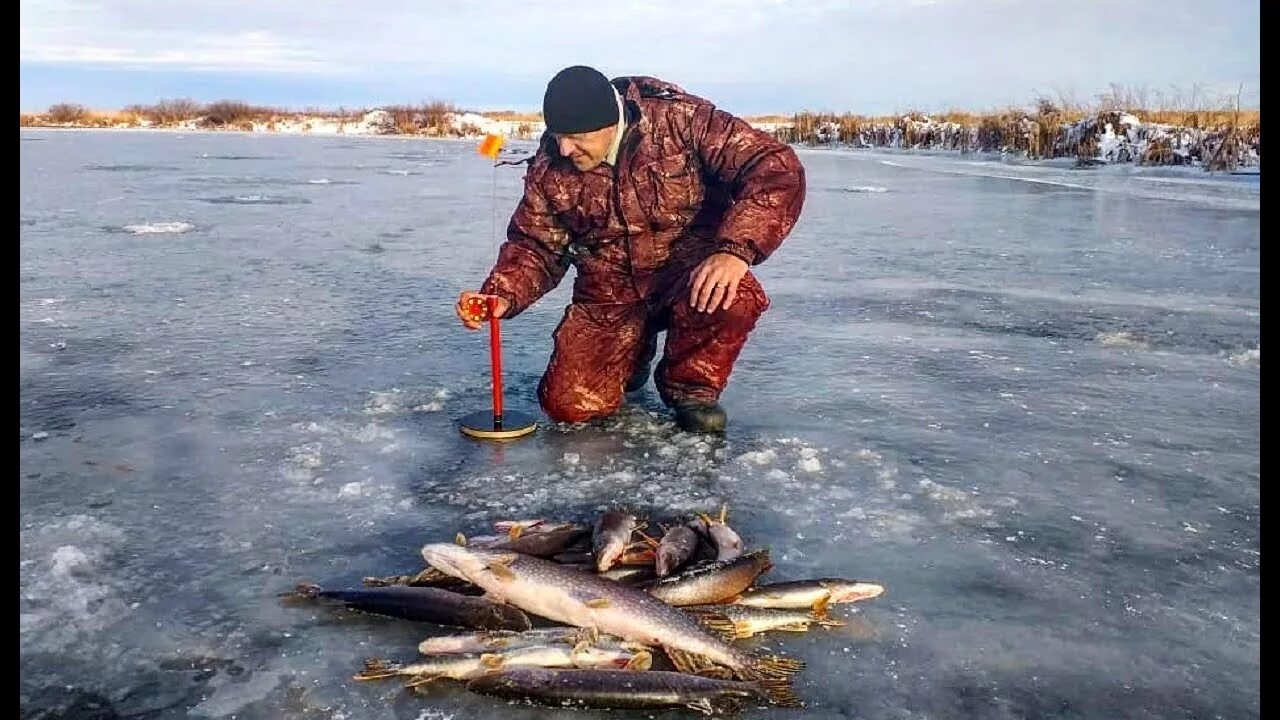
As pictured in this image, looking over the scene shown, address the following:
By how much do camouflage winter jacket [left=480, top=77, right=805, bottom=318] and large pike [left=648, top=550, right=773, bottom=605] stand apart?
6.72 feet

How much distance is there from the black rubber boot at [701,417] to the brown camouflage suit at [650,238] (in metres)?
0.06

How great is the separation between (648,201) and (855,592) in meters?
2.67

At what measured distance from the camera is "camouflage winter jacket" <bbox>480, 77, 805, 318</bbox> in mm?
4836

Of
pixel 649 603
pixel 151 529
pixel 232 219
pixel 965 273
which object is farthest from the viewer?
pixel 232 219

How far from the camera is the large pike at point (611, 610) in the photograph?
2590mm

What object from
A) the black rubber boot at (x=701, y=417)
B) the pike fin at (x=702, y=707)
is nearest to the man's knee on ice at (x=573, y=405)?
the black rubber boot at (x=701, y=417)

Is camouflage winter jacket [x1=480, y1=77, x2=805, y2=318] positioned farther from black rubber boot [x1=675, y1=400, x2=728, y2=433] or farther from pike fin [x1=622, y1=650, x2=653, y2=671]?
pike fin [x1=622, y1=650, x2=653, y2=671]

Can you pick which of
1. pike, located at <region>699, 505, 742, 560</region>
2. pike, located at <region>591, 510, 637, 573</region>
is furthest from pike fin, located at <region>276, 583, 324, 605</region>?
pike, located at <region>699, 505, 742, 560</region>

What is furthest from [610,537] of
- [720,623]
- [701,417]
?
[701,417]

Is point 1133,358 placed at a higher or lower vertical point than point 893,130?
lower

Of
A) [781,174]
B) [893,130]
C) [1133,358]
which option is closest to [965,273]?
[1133,358]
